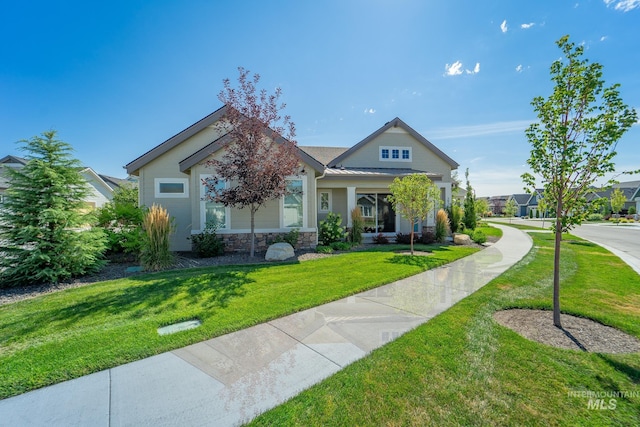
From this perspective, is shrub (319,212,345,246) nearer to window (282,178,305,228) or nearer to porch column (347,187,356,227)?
window (282,178,305,228)

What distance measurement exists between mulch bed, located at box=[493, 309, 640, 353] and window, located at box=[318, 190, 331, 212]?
10641mm

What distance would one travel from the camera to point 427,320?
4293 mm

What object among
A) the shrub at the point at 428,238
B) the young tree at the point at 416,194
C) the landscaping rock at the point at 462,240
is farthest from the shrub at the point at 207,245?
the landscaping rock at the point at 462,240

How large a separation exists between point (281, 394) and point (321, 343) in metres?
1.07

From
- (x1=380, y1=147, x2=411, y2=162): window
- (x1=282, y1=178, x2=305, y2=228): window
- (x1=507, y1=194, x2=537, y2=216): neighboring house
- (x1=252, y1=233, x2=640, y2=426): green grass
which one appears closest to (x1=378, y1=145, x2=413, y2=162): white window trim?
(x1=380, y1=147, x2=411, y2=162): window

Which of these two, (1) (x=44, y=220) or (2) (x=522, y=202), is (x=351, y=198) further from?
(2) (x=522, y=202)

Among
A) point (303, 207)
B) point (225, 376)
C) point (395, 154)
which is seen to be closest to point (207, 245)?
point (303, 207)

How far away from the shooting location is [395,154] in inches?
650

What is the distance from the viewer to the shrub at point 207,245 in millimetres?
9328

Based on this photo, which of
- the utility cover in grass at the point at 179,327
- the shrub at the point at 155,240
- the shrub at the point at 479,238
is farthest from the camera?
the shrub at the point at 479,238

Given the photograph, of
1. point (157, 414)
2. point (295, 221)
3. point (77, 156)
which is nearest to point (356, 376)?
point (157, 414)

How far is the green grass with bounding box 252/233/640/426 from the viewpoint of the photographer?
7.55 ft

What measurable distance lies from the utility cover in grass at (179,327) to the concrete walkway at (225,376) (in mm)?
608

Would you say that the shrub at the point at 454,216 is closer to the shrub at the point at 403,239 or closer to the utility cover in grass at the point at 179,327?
the shrub at the point at 403,239
